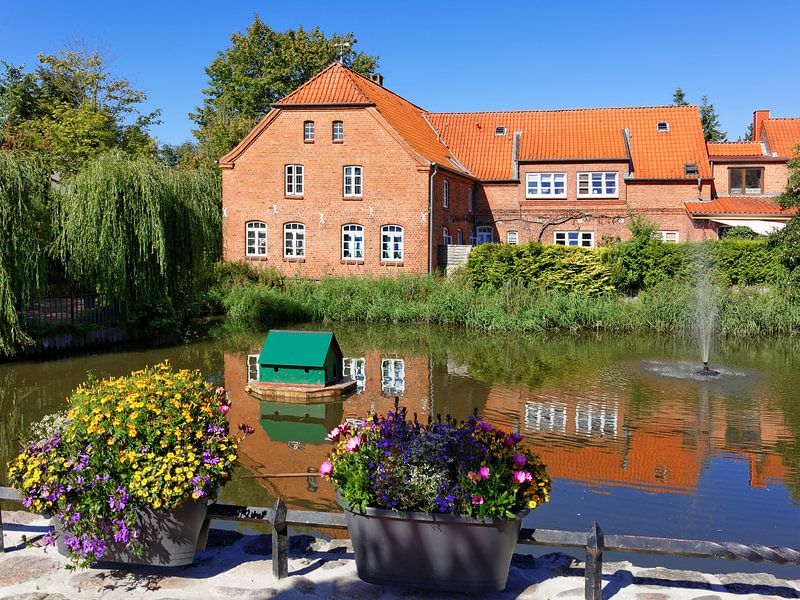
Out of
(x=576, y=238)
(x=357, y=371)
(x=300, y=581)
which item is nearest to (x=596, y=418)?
(x=357, y=371)

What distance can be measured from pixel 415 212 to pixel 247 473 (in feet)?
69.6

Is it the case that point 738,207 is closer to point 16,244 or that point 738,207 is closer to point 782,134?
point 782,134

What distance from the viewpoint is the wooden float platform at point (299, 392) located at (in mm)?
13227

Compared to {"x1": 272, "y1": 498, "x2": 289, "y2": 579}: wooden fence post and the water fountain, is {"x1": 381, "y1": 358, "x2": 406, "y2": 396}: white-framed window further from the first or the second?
{"x1": 272, "y1": 498, "x2": 289, "y2": 579}: wooden fence post

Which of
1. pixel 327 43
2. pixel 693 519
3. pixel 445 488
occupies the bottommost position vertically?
pixel 693 519

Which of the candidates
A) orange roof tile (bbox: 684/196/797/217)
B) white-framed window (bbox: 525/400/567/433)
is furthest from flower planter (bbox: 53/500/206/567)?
orange roof tile (bbox: 684/196/797/217)

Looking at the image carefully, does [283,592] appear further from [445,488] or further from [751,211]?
[751,211]

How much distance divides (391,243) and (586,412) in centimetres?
1821

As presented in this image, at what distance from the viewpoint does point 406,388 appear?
14297mm

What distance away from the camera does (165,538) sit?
16.2ft

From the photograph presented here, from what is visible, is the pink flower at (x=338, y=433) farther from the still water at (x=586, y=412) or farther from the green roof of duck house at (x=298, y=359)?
the green roof of duck house at (x=298, y=359)

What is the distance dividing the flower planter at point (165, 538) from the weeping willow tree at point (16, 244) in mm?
12373

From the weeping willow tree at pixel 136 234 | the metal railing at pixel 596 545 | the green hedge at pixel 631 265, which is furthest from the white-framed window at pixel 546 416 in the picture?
the green hedge at pixel 631 265

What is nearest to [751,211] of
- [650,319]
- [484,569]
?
[650,319]
